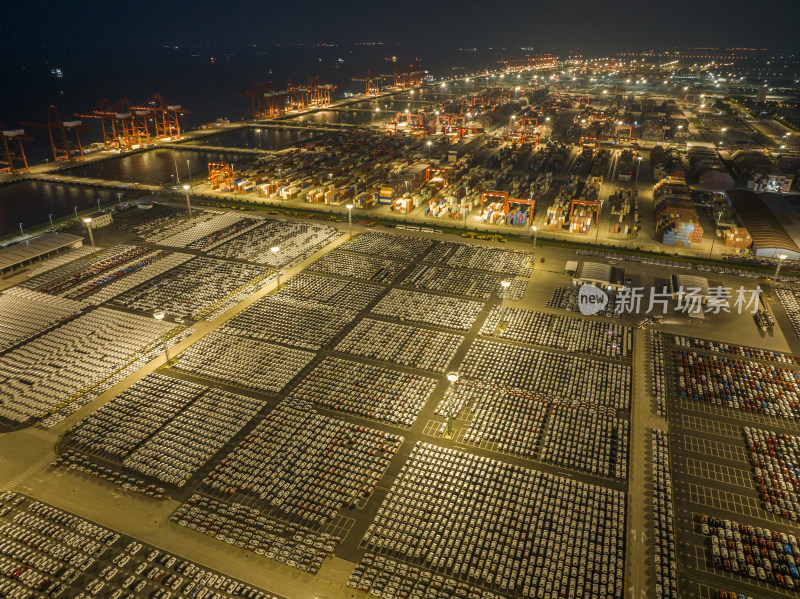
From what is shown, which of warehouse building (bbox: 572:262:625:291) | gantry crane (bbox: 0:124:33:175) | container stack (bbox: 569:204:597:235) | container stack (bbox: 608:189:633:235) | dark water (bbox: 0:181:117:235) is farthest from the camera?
gantry crane (bbox: 0:124:33:175)

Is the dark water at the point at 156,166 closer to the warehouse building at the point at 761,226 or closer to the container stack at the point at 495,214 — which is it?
the container stack at the point at 495,214

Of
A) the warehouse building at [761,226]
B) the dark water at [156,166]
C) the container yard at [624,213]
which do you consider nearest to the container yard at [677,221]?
the container yard at [624,213]

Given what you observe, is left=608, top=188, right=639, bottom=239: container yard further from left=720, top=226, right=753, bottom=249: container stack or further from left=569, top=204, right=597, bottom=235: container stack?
left=720, top=226, right=753, bottom=249: container stack

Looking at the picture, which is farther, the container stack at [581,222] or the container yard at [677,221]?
the container stack at [581,222]

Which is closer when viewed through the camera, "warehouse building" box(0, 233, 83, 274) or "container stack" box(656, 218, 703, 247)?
"warehouse building" box(0, 233, 83, 274)

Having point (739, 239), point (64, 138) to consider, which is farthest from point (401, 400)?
point (64, 138)

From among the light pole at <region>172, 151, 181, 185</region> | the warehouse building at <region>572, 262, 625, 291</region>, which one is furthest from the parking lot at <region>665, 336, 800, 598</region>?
the light pole at <region>172, 151, 181, 185</region>
